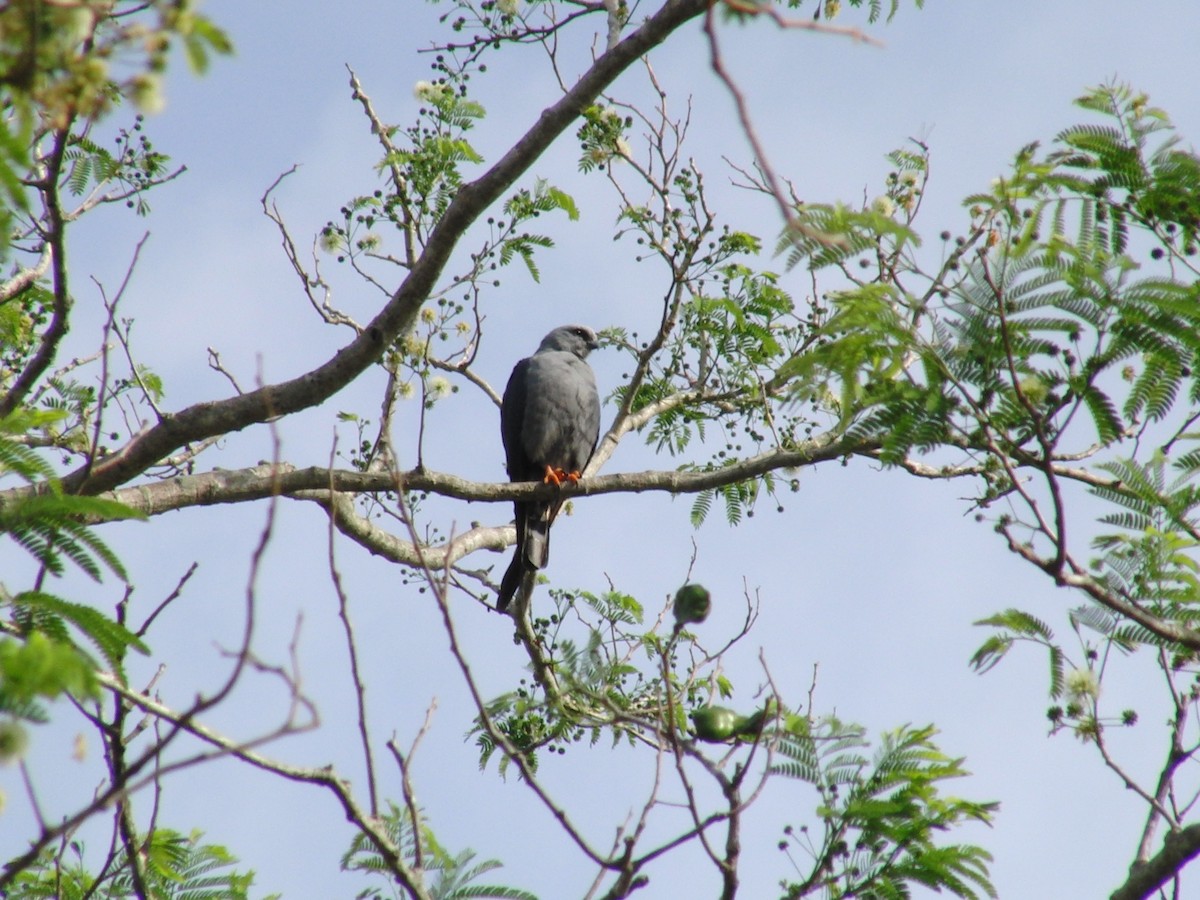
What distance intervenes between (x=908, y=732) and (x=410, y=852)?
5.43 ft

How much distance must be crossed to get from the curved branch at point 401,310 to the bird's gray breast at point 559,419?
3193 millimetres

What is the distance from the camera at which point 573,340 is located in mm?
9203

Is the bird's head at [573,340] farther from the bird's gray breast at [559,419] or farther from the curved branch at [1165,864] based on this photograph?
the curved branch at [1165,864]

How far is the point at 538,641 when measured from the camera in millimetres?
6418

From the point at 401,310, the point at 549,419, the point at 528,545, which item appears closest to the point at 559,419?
the point at 549,419

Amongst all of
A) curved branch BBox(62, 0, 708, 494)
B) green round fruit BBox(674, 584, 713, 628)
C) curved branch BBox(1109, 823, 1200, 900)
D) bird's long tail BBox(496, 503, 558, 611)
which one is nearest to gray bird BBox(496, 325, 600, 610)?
bird's long tail BBox(496, 503, 558, 611)

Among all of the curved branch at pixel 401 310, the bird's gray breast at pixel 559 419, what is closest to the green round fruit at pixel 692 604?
the curved branch at pixel 401 310

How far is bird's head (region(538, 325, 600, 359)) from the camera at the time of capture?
916 centimetres

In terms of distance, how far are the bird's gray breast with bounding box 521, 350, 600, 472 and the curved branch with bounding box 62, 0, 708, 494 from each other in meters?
3.19

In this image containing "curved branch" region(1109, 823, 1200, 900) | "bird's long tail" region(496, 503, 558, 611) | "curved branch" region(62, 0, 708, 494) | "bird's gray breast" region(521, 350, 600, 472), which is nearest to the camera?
"curved branch" region(1109, 823, 1200, 900)

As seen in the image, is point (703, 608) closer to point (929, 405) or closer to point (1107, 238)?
point (929, 405)

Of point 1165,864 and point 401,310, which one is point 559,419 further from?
point 1165,864

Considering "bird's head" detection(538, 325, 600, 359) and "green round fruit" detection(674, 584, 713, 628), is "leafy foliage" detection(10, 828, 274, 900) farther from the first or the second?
"bird's head" detection(538, 325, 600, 359)

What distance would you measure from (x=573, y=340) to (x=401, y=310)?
4.64 metres
